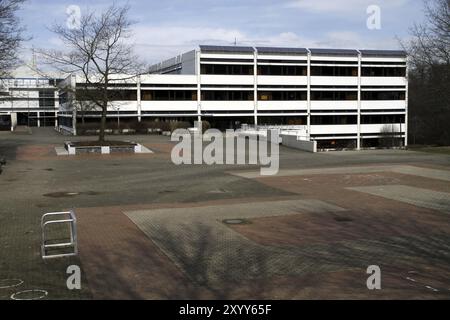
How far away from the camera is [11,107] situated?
340 feet

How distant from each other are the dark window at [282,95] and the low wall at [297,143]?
40.9m

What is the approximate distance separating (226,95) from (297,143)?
4153 cm

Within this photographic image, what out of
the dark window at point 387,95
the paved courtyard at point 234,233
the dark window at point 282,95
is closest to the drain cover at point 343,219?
the paved courtyard at point 234,233

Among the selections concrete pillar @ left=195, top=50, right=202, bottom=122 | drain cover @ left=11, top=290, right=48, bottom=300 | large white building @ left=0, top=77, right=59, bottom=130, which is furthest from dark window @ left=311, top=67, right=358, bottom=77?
drain cover @ left=11, top=290, right=48, bottom=300

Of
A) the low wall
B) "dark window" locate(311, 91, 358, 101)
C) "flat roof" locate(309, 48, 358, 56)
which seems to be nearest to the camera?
the low wall

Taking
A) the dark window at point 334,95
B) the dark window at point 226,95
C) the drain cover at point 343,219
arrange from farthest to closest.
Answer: the dark window at point 334,95, the dark window at point 226,95, the drain cover at point 343,219

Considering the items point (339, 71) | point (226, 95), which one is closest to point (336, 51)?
point (339, 71)

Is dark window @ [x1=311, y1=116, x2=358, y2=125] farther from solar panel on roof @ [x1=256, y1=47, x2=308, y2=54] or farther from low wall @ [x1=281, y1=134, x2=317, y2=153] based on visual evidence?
low wall @ [x1=281, y1=134, x2=317, y2=153]

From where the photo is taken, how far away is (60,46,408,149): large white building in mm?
73500

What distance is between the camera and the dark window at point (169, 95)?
72.1 metres

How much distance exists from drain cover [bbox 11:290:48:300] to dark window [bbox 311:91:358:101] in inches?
3034

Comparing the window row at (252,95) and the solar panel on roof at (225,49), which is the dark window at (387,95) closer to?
the window row at (252,95)

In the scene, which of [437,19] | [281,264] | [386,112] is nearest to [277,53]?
[386,112]
